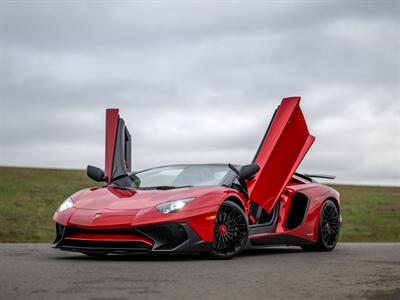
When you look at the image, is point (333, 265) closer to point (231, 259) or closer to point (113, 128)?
point (231, 259)

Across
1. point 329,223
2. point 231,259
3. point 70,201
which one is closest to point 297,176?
point 329,223

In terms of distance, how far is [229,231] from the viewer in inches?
399

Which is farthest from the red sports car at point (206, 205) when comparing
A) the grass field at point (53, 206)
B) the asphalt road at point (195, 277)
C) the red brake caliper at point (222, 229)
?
the grass field at point (53, 206)

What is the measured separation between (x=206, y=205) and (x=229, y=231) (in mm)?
554

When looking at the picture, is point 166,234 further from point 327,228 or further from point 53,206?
point 53,206

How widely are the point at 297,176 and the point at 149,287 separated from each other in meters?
6.28

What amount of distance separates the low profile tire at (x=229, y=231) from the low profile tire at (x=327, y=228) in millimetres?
2422

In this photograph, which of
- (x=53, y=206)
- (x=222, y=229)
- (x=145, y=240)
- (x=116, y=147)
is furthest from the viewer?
(x=53, y=206)

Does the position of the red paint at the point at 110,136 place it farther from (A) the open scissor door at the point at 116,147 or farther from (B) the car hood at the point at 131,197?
(B) the car hood at the point at 131,197

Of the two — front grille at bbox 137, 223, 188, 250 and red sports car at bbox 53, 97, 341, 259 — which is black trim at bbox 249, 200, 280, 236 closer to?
red sports car at bbox 53, 97, 341, 259

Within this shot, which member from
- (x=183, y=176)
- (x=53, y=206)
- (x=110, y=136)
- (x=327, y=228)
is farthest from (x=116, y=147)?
(x=53, y=206)

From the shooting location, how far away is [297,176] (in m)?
12.8

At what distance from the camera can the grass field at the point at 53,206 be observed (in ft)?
78.2

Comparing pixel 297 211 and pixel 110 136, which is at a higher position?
pixel 110 136
